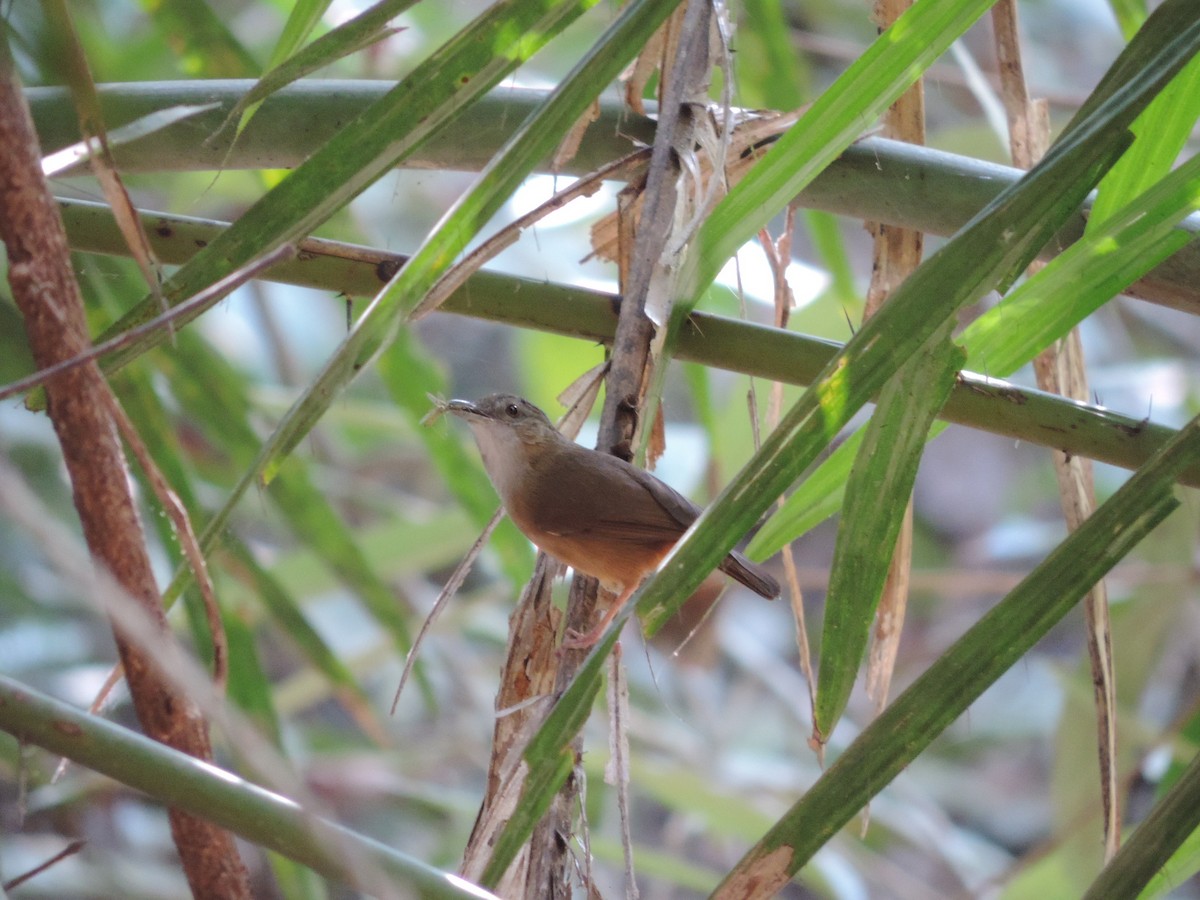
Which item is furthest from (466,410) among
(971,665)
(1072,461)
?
(971,665)

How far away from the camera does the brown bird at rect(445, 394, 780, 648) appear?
270cm

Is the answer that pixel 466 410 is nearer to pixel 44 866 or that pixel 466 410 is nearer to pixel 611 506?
pixel 611 506

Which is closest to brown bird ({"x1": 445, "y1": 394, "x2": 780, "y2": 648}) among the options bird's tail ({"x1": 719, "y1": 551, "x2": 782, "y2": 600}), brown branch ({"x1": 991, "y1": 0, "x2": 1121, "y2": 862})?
bird's tail ({"x1": 719, "y1": 551, "x2": 782, "y2": 600})

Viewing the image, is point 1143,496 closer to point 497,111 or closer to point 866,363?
point 866,363

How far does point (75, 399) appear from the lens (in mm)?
1149

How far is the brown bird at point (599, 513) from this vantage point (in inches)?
106

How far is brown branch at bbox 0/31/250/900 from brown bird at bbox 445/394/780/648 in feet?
4.06

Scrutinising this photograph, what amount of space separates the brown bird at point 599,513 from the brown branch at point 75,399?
124 centimetres

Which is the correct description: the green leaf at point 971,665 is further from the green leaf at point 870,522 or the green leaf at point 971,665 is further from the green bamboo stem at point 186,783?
the green bamboo stem at point 186,783

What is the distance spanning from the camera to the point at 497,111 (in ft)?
6.60

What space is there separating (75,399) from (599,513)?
1.88 m

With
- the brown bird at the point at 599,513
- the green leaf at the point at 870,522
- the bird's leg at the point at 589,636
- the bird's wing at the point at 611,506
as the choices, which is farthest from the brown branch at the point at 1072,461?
the bird's wing at the point at 611,506

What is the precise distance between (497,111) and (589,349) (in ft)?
7.76

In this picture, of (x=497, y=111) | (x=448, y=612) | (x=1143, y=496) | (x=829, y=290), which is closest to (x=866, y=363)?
(x=1143, y=496)
